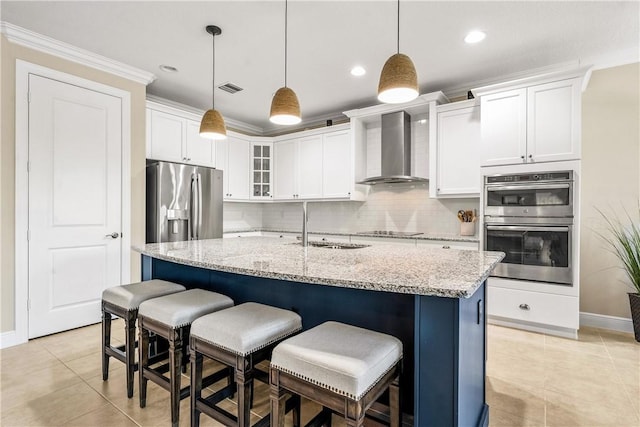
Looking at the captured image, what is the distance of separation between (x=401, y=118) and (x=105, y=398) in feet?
12.8

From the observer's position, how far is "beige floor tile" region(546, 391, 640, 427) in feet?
5.83

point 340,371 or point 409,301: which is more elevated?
point 409,301

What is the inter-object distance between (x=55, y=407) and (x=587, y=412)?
10.2 ft

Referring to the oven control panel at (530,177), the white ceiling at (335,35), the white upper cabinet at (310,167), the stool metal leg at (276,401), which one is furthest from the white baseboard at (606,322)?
the stool metal leg at (276,401)

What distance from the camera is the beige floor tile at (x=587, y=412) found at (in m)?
1.78

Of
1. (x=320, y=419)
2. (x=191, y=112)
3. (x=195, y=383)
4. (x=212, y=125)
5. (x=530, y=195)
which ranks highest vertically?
(x=191, y=112)

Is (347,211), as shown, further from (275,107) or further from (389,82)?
(389,82)

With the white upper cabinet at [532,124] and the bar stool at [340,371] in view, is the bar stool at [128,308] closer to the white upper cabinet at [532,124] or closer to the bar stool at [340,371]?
the bar stool at [340,371]

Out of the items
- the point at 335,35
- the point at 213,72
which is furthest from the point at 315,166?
the point at 335,35

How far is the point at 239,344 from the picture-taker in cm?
134

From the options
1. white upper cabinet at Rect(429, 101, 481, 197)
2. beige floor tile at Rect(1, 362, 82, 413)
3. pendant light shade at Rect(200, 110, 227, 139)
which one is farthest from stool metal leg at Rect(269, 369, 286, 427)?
white upper cabinet at Rect(429, 101, 481, 197)

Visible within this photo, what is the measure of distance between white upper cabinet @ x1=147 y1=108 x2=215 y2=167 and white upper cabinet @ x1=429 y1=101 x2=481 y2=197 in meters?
3.03

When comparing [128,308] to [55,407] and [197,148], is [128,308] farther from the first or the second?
[197,148]

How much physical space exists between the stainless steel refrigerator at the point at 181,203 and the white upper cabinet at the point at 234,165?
1.83ft
